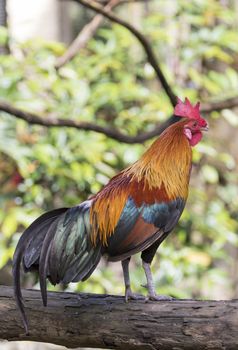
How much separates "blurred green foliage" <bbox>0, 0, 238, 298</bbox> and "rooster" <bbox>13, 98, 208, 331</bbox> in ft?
4.14

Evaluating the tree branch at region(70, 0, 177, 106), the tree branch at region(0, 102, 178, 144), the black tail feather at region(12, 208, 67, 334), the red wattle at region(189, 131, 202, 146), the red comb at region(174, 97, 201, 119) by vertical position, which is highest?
the tree branch at region(70, 0, 177, 106)

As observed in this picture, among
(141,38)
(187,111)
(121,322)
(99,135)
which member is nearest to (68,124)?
(99,135)

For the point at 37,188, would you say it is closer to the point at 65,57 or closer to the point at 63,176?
the point at 63,176

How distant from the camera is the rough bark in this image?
7.84 ft

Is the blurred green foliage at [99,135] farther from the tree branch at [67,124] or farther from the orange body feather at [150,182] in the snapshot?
the orange body feather at [150,182]

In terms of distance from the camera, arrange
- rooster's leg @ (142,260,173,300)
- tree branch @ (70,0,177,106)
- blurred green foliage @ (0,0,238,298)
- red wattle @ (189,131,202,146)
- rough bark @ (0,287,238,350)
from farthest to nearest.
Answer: blurred green foliage @ (0,0,238,298), tree branch @ (70,0,177,106), red wattle @ (189,131,202,146), rooster's leg @ (142,260,173,300), rough bark @ (0,287,238,350)

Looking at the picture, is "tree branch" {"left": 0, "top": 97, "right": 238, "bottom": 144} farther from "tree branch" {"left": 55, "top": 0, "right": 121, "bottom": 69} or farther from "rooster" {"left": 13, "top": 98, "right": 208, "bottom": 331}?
"rooster" {"left": 13, "top": 98, "right": 208, "bottom": 331}

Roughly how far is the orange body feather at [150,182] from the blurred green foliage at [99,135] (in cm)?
124

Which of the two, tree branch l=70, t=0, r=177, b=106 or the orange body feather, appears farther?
tree branch l=70, t=0, r=177, b=106

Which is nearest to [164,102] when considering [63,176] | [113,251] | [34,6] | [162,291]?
[63,176]

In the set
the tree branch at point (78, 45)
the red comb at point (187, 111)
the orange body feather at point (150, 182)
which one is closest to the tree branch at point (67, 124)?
the tree branch at point (78, 45)

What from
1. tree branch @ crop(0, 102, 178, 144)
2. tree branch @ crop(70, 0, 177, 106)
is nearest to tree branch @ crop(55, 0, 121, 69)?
tree branch @ crop(70, 0, 177, 106)

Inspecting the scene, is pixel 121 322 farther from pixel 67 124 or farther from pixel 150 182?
pixel 67 124

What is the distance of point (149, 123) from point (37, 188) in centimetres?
80
